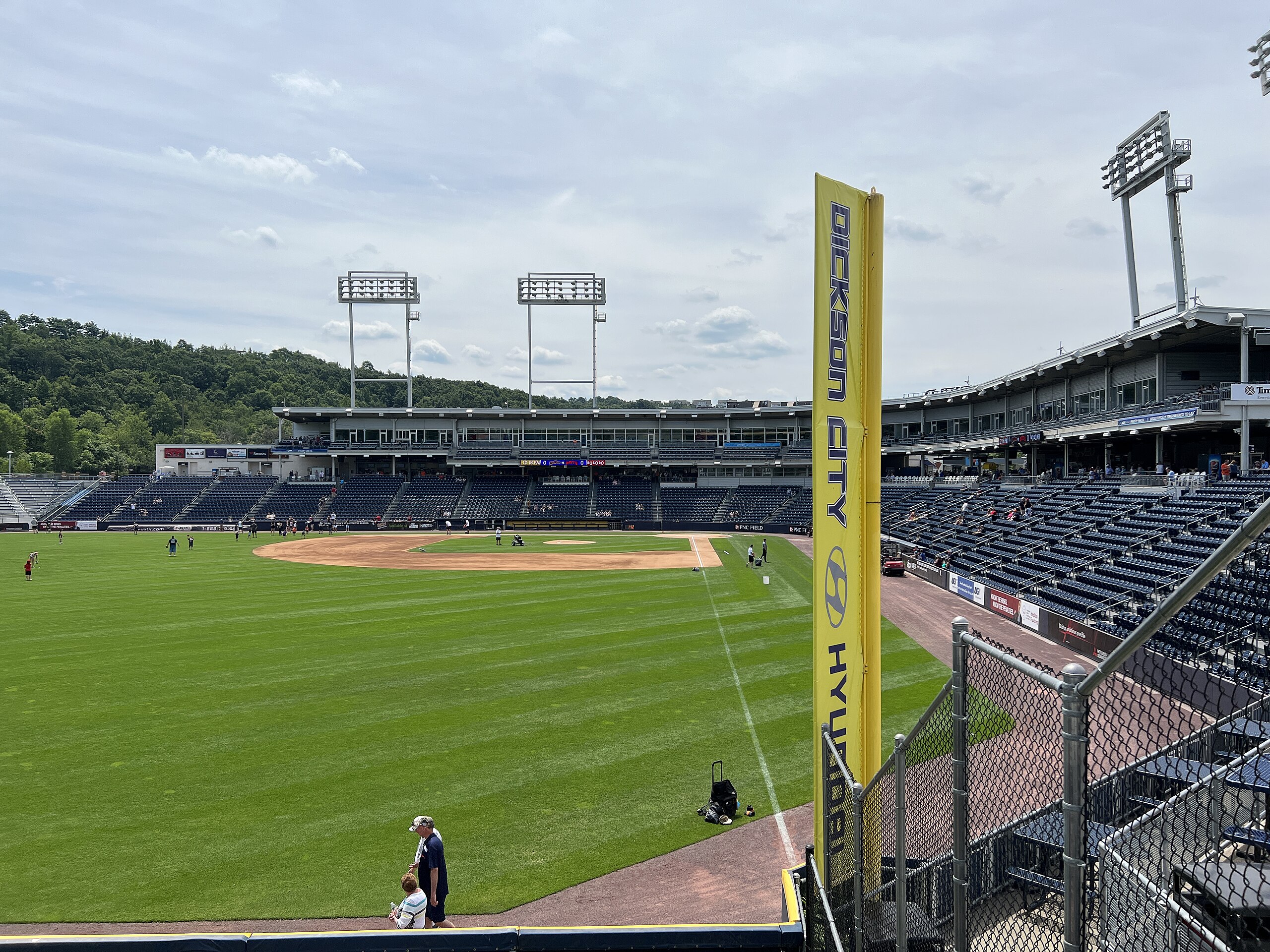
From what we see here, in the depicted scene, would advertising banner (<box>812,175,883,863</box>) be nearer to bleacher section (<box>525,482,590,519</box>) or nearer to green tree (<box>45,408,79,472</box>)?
bleacher section (<box>525,482,590,519</box>)

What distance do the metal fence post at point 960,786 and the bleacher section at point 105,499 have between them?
87.9 m

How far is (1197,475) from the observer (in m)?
29.5

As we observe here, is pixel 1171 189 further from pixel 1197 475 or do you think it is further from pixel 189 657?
pixel 189 657

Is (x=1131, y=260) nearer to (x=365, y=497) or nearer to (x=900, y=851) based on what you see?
(x=900, y=851)

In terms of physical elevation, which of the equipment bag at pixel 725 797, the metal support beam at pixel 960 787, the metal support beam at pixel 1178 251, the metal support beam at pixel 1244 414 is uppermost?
the metal support beam at pixel 1178 251

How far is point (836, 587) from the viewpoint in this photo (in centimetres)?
664

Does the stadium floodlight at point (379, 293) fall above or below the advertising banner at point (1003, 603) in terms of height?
above

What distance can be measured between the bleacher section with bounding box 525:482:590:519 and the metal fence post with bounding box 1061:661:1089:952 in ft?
235

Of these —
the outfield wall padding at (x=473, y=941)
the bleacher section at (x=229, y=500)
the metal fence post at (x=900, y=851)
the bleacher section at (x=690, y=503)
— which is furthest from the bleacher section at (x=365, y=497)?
the metal fence post at (x=900, y=851)

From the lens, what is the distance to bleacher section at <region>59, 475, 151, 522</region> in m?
74.6

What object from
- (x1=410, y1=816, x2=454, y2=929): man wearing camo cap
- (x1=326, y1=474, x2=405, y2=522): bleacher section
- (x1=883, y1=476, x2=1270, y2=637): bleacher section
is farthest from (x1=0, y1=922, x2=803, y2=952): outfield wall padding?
(x1=326, y1=474, x2=405, y2=522): bleacher section

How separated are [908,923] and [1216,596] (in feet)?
44.3

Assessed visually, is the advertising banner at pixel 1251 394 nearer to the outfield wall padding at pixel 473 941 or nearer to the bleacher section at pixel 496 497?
the outfield wall padding at pixel 473 941

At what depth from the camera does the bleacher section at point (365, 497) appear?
74.2 m
